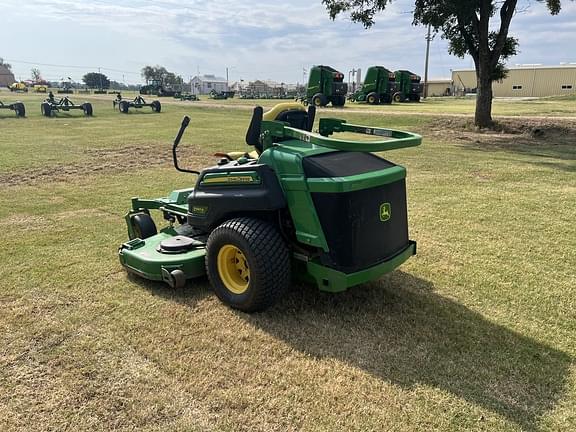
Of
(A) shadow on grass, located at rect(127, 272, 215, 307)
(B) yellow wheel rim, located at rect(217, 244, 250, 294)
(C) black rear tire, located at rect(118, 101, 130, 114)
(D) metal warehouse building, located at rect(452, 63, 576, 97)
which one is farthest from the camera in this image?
(D) metal warehouse building, located at rect(452, 63, 576, 97)

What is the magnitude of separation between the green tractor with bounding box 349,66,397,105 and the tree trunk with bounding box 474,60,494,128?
50.0 ft

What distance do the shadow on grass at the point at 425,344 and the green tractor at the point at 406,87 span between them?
30.2m

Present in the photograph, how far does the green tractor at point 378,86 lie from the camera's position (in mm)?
30125

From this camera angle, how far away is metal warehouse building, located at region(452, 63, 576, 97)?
58656 mm

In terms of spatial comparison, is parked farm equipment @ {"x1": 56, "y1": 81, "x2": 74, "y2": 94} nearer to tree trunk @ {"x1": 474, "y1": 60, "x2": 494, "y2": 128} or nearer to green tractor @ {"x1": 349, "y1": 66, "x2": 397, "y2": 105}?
green tractor @ {"x1": 349, "y1": 66, "x2": 397, "y2": 105}

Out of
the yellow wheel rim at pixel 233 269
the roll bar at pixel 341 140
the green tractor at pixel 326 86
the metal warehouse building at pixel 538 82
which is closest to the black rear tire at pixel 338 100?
the green tractor at pixel 326 86

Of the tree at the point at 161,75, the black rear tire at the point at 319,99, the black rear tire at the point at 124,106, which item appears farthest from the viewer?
the tree at the point at 161,75

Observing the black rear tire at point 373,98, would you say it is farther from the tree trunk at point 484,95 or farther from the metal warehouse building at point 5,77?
the metal warehouse building at point 5,77

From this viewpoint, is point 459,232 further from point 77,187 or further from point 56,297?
point 77,187

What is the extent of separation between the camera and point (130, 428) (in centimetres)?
228

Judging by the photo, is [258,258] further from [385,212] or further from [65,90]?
[65,90]

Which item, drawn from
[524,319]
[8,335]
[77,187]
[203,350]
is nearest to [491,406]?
[524,319]

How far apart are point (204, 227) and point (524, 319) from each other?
2408 millimetres

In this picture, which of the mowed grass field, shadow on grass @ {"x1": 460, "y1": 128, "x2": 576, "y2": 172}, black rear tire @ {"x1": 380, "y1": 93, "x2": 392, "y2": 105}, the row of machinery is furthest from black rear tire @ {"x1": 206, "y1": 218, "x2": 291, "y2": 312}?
black rear tire @ {"x1": 380, "y1": 93, "x2": 392, "y2": 105}
